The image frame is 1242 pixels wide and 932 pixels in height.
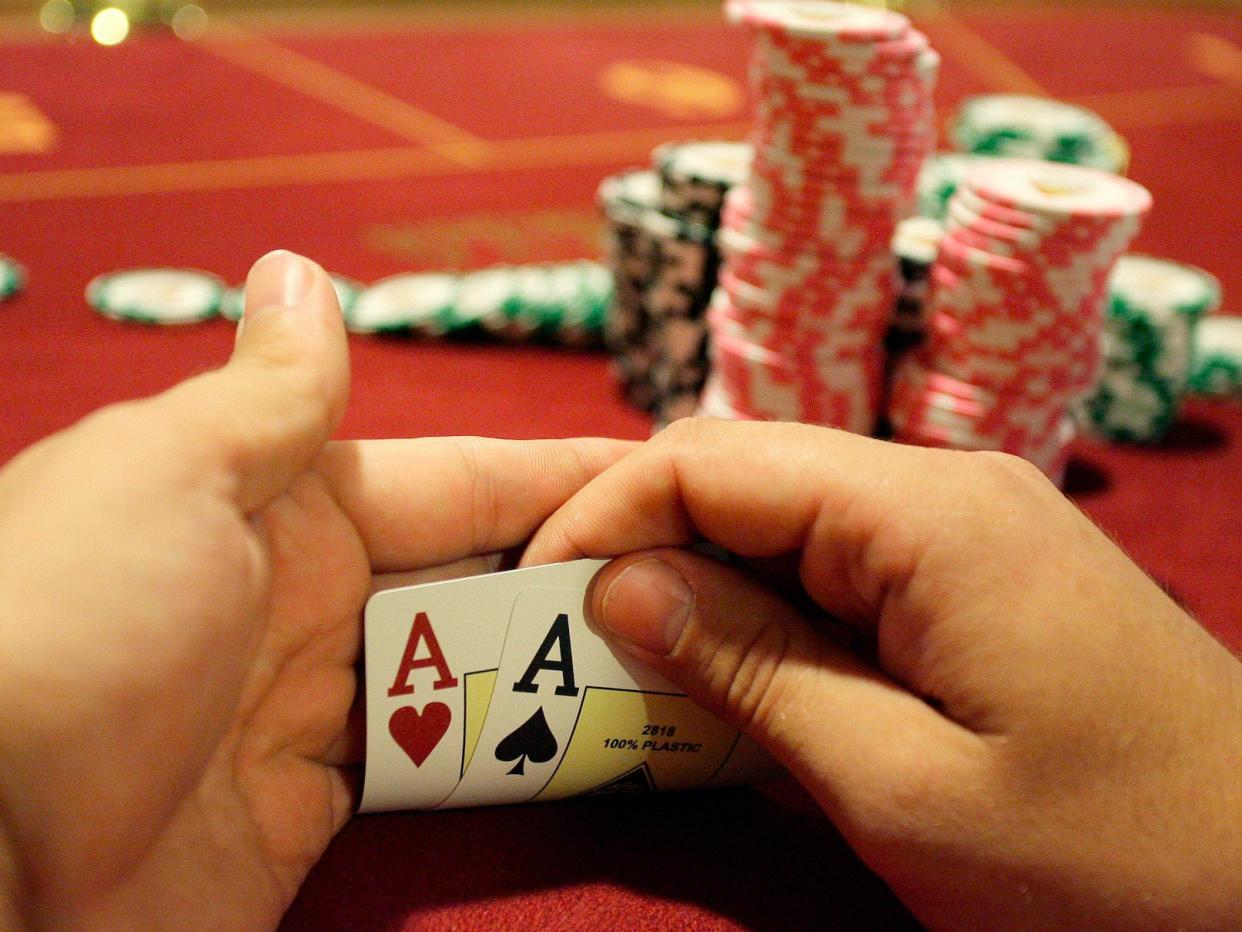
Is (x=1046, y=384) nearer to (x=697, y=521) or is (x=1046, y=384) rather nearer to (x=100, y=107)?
(x=697, y=521)

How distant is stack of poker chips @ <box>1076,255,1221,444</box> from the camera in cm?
187

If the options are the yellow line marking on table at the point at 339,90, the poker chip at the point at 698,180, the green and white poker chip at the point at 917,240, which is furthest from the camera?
the yellow line marking on table at the point at 339,90

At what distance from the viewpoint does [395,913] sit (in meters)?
0.82

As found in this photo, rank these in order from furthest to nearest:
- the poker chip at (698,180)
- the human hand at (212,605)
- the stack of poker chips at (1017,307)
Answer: the poker chip at (698,180) → the stack of poker chips at (1017,307) → the human hand at (212,605)

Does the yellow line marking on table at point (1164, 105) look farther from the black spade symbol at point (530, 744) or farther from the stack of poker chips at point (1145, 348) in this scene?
the black spade symbol at point (530, 744)

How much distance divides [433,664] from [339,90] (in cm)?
342

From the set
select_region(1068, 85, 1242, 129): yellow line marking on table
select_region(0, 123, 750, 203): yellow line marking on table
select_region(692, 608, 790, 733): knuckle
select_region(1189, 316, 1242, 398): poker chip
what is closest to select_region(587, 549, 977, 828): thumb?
select_region(692, 608, 790, 733): knuckle

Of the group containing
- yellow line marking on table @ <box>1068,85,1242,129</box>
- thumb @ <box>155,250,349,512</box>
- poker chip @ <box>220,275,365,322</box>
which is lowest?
poker chip @ <box>220,275,365,322</box>

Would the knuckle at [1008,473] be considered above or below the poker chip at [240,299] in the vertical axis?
above

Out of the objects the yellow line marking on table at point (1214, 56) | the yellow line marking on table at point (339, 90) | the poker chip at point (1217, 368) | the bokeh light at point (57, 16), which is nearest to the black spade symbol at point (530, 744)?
the poker chip at point (1217, 368)

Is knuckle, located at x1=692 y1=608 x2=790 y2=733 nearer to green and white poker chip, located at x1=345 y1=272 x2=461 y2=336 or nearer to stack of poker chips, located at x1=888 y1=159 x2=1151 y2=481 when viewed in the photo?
stack of poker chips, located at x1=888 y1=159 x2=1151 y2=481

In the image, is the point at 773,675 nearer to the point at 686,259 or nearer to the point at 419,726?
the point at 419,726

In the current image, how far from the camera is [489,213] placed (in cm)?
286

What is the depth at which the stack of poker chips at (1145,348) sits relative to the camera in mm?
1867
